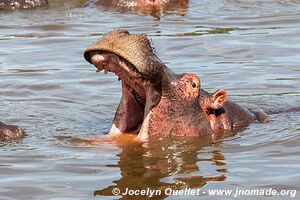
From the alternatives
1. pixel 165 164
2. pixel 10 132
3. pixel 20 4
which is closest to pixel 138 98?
pixel 165 164

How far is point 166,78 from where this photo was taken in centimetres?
820

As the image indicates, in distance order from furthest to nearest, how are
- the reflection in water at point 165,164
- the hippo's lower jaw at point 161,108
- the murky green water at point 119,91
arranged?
the hippo's lower jaw at point 161,108 < the murky green water at point 119,91 < the reflection in water at point 165,164

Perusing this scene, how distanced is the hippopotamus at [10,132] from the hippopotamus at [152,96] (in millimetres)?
847

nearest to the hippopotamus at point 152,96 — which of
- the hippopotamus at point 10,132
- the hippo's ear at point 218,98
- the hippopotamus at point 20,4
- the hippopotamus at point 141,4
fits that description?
the hippo's ear at point 218,98

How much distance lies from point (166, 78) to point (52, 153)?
1.14 m

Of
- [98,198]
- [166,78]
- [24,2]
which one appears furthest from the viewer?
[24,2]

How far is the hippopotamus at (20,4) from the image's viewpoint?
1792 centimetres

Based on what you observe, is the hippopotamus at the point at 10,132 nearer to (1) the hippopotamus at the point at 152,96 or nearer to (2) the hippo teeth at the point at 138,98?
(1) the hippopotamus at the point at 152,96

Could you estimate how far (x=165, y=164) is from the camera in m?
7.94

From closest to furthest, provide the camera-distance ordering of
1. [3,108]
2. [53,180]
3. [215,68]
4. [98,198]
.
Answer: [98,198] < [53,180] < [3,108] < [215,68]

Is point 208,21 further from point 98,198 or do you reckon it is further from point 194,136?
point 98,198

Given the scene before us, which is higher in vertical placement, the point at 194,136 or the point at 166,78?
the point at 166,78

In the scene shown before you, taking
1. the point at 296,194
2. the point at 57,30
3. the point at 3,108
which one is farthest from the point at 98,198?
the point at 57,30

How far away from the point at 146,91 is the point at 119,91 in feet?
10.2
